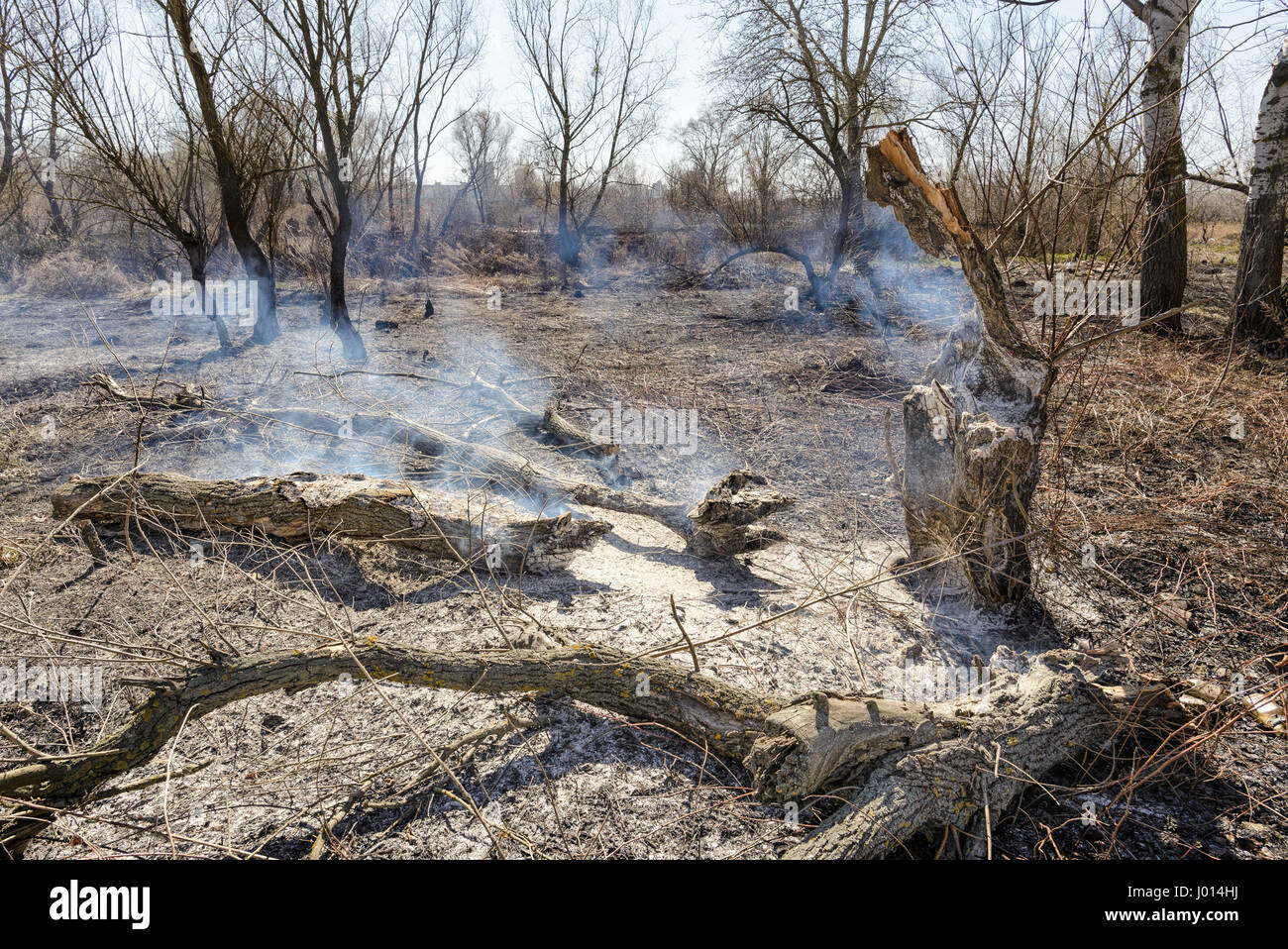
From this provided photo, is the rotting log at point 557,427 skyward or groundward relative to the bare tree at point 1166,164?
groundward

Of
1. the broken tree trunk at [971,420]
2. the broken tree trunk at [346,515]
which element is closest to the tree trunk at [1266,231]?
the broken tree trunk at [971,420]

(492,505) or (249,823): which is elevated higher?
(492,505)

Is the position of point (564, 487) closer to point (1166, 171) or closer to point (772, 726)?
point (772, 726)

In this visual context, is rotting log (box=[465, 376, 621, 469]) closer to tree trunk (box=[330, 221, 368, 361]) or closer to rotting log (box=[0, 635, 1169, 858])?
tree trunk (box=[330, 221, 368, 361])

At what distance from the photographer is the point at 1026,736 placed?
2.35m

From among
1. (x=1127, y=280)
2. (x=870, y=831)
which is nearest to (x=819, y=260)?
(x=1127, y=280)

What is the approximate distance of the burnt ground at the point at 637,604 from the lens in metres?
2.31

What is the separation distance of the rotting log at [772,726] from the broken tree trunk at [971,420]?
858 millimetres

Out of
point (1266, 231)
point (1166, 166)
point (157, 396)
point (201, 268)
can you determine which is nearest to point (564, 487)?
point (157, 396)

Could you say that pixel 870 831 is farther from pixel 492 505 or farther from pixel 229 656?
pixel 492 505

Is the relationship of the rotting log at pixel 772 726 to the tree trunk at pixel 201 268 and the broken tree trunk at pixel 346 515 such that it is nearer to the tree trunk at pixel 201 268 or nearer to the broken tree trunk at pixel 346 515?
the broken tree trunk at pixel 346 515

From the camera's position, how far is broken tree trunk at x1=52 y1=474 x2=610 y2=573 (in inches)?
150

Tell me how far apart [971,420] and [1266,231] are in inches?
255

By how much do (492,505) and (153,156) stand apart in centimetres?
680
